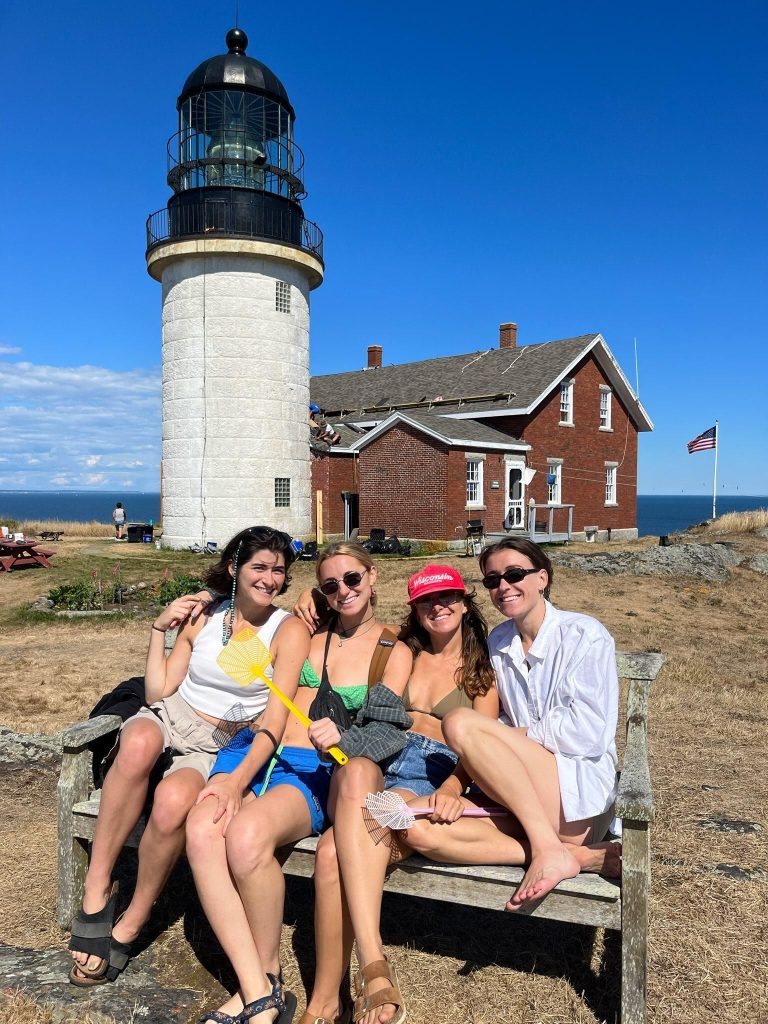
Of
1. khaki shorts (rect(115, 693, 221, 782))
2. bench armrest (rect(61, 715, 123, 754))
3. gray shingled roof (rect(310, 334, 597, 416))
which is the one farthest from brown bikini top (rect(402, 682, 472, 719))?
gray shingled roof (rect(310, 334, 597, 416))

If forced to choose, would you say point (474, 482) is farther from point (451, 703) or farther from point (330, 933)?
point (330, 933)

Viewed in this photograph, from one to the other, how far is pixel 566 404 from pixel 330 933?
2743cm

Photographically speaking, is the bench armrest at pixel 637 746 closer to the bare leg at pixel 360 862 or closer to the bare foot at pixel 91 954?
the bare leg at pixel 360 862

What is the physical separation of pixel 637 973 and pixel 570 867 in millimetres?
399

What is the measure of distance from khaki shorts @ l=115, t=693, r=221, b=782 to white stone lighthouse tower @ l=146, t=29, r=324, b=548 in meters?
17.4

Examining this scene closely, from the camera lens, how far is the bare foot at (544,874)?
2.65 m

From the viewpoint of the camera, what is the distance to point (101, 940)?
2.94 m

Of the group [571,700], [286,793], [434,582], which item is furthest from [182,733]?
[571,700]

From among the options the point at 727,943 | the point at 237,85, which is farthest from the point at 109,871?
the point at 237,85

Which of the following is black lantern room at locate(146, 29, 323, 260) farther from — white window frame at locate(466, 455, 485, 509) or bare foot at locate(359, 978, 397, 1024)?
bare foot at locate(359, 978, 397, 1024)

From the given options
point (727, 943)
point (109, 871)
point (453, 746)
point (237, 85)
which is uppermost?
point (237, 85)

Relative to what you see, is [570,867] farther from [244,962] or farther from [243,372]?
[243,372]

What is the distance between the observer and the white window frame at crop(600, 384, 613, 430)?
30.8m

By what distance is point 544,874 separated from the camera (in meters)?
2.68
